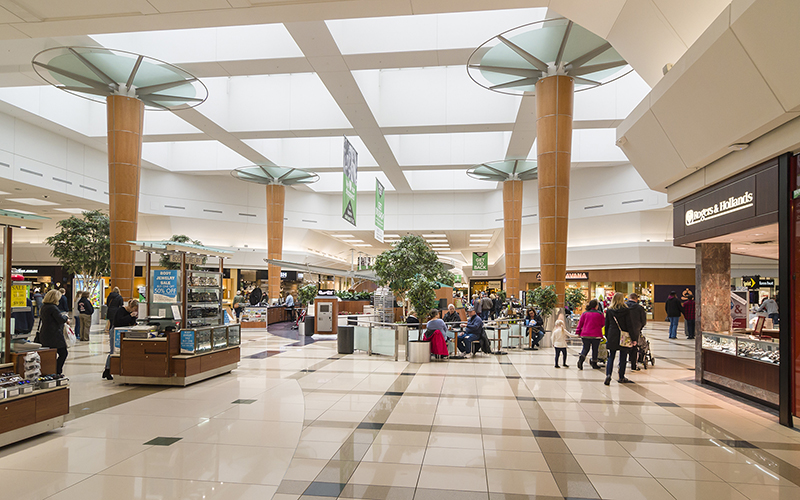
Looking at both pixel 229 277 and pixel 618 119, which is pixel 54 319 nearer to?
pixel 618 119

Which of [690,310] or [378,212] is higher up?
[378,212]

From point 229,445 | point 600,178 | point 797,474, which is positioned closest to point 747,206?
point 797,474

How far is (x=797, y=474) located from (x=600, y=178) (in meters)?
22.5

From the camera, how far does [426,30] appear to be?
1216 cm

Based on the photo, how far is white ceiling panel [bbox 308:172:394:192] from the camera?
29.6 metres

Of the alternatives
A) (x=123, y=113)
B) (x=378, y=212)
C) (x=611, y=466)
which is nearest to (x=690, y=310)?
(x=378, y=212)

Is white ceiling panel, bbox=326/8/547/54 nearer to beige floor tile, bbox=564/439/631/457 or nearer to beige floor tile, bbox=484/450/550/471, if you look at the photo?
beige floor tile, bbox=564/439/631/457

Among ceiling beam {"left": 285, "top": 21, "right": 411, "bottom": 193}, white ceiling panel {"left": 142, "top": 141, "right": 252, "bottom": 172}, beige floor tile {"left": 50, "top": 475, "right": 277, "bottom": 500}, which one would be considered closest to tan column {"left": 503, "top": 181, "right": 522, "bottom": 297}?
ceiling beam {"left": 285, "top": 21, "right": 411, "bottom": 193}

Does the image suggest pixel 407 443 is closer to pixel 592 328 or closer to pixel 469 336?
pixel 592 328

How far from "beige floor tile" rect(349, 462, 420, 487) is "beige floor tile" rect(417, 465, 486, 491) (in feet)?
0.28

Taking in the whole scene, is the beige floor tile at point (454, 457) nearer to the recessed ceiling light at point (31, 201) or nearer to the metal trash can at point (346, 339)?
the metal trash can at point (346, 339)

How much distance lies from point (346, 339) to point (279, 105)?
9.68m

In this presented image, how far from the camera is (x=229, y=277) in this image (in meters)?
31.2

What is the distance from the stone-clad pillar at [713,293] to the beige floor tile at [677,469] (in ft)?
15.7
